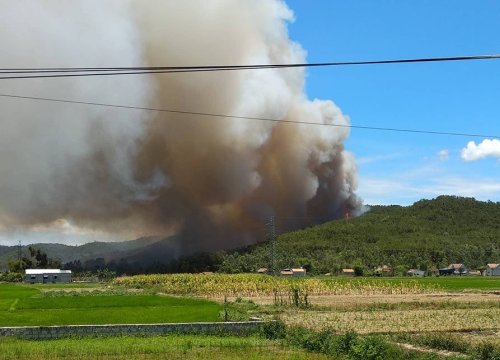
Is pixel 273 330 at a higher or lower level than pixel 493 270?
lower

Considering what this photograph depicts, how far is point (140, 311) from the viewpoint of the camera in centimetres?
3841

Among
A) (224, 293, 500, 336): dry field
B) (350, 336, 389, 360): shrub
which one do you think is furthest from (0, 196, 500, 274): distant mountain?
(350, 336, 389, 360): shrub

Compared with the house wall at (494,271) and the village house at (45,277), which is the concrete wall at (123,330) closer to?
the village house at (45,277)

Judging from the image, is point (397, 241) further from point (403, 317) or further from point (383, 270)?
point (403, 317)

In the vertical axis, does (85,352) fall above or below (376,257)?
below

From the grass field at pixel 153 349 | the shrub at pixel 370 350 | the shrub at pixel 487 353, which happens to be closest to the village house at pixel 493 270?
the grass field at pixel 153 349

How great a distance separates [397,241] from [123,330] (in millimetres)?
122242

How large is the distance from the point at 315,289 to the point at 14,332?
43464mm

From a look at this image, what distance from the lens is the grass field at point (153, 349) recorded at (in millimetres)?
19297

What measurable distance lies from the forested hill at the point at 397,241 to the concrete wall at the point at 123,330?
3550 inches


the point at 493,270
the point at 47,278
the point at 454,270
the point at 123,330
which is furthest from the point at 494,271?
the point at 123,330

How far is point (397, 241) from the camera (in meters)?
142

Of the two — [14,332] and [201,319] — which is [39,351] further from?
[201,319]

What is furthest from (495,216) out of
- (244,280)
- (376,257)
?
(244,280)
